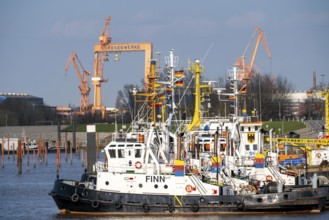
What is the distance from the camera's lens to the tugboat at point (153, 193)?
59.2 m

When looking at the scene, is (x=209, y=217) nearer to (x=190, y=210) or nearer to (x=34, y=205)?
(x=190, y=210)

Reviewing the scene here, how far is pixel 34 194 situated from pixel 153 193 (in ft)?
67.4

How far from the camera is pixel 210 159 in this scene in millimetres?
65812

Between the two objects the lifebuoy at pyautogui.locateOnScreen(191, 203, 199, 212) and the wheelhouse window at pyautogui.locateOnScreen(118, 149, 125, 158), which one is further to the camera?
the wheelhouse window at pyautogui.locateOnScreen(118, 149, 125, 158)

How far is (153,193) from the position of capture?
195ft

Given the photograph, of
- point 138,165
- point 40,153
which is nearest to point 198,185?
point 138,165

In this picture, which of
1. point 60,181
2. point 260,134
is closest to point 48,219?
point 60,181

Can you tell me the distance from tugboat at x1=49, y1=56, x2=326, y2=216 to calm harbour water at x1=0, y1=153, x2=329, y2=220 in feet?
2.01

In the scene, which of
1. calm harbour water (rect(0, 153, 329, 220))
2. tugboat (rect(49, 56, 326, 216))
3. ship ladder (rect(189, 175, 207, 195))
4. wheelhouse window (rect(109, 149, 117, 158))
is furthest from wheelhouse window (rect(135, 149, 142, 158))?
calm harbour water (rect(0, 153, 329, 220))

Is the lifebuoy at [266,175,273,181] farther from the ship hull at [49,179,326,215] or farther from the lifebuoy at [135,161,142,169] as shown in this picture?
the lifebuoy at [135,161,142,169]

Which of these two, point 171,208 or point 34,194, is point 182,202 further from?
point 34,194

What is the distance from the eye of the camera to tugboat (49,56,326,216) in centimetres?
5916

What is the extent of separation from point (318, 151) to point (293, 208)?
25.9m

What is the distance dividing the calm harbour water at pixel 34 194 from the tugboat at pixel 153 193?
2.01ft
